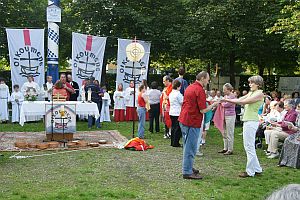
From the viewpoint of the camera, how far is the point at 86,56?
53.2 ft

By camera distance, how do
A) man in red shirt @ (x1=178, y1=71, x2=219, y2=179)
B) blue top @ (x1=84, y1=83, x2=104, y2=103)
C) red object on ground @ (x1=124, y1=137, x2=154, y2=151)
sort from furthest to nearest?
blue top @ (x1=84, y1=83, x2=104, y2=103)
red object on ground @ (x1=124, y1=137, x2=154, y2=151)
man in red shirt @ (x1=178, y1=71, x2=219, y2=179)

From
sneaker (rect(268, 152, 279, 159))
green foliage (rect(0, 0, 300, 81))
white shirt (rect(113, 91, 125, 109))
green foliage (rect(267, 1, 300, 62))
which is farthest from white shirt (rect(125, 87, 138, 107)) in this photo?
sneaker (rect(268, 152, 279, 159))

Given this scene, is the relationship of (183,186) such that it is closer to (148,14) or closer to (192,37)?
(192,37)

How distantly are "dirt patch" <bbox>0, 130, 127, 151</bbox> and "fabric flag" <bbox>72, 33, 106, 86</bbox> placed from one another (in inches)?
164

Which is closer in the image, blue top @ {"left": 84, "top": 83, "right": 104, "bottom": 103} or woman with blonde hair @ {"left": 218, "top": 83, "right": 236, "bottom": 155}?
woman with blonde hair @ {"left": 218, "top": 83, "right": 236, "bottom": 155}

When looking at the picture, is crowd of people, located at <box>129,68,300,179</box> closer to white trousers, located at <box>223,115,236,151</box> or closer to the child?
white trousers, located at <box>223,115,236,151</box>

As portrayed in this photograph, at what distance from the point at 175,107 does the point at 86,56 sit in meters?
7.32

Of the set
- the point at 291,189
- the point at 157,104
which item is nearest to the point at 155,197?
the point at 291,189

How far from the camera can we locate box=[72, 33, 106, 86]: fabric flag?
1606cm

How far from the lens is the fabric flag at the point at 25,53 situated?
1505 centimetres

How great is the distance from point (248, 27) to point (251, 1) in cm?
117

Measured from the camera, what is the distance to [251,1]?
19406 millimetres

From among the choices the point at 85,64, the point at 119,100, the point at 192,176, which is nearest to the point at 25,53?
the point at 85,64

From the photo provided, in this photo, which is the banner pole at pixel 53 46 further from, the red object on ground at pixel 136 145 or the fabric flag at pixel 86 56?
the red object on ground at pixel 136 145
